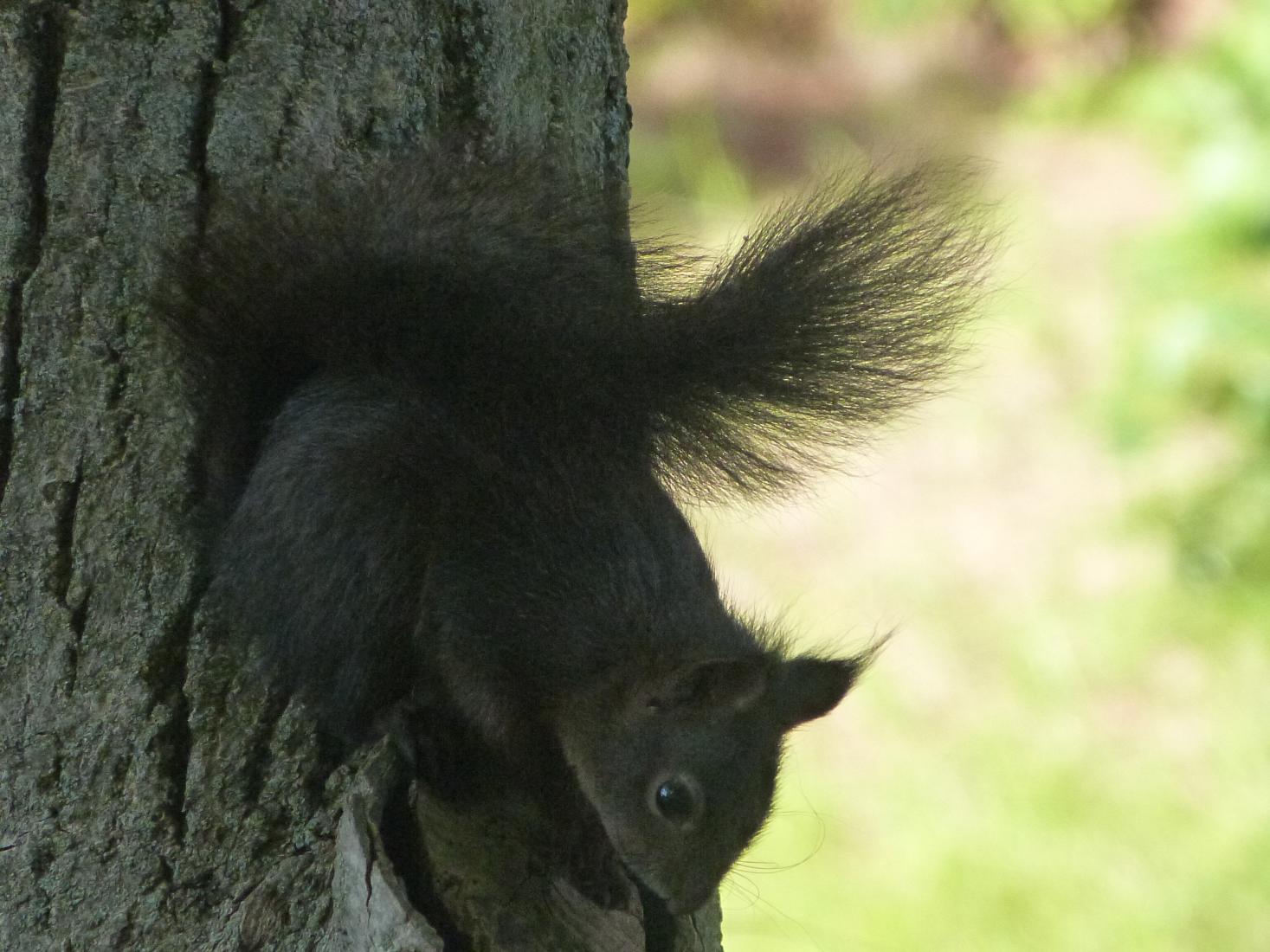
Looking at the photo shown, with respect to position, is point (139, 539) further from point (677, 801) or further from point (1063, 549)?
point (1063, 549)

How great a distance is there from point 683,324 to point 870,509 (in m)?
3.03

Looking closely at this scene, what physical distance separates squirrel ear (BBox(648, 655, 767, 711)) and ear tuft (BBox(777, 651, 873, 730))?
62 millimetres

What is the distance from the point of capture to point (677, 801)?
68.2 inches

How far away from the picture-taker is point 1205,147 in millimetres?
4133

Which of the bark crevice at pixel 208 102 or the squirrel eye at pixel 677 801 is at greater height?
the bark crevice at pixel 208 102

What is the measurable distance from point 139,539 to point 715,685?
0.62 meters

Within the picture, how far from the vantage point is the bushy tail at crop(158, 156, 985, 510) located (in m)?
1.27

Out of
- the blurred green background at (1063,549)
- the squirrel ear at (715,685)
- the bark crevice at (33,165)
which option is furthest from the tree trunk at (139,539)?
the blurred green background at (1063,549)

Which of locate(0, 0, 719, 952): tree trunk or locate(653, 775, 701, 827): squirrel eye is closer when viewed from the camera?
locate(0, 0, 719, 952): tree trunk

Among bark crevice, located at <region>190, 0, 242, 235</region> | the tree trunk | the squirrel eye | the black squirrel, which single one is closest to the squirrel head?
the squirrel eye

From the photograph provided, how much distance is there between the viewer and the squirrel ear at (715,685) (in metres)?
1.60

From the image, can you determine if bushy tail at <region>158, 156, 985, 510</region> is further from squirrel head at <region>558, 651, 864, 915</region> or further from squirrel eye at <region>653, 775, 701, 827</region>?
squirrel eye at <region>653, 775, 701, 827</region>

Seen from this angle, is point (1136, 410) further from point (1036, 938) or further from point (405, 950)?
point (405, 950)

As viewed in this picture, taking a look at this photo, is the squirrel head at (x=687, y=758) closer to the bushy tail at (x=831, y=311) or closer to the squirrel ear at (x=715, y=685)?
the squirrel ear at (x=715, y=685)
